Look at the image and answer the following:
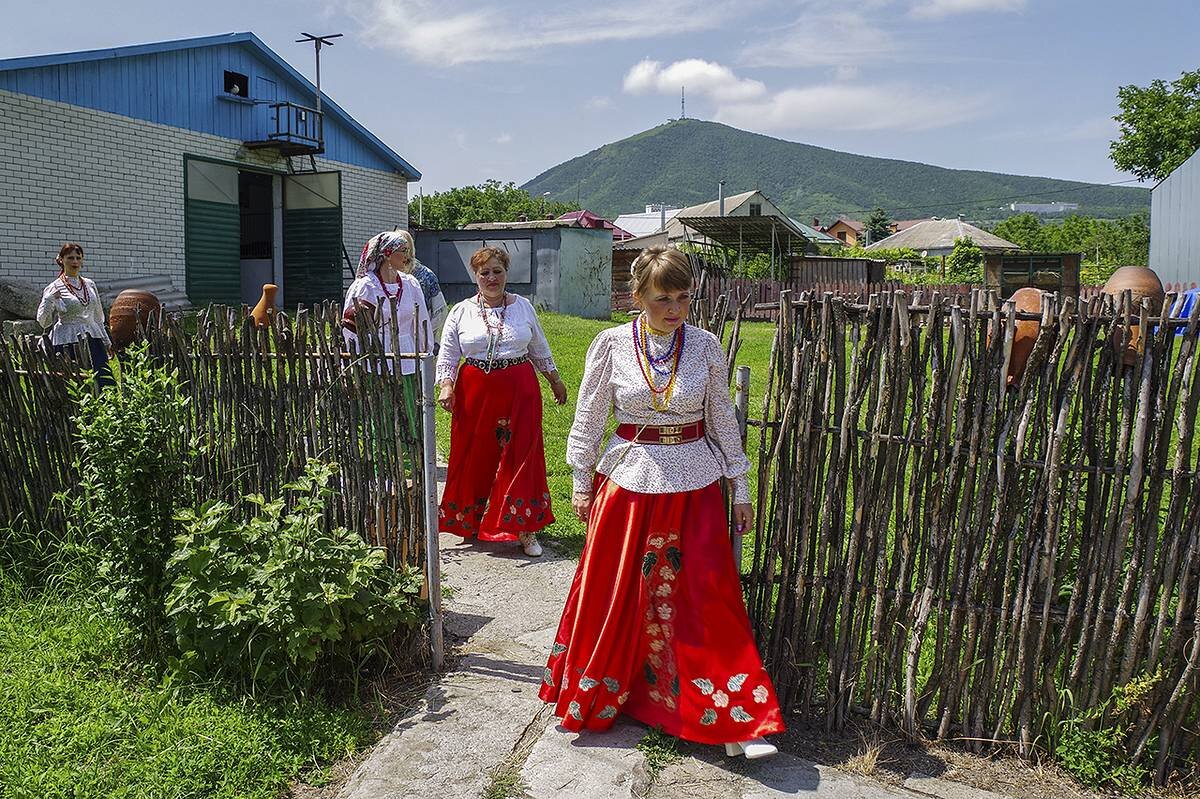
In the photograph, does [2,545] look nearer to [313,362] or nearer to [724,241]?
[313,362]

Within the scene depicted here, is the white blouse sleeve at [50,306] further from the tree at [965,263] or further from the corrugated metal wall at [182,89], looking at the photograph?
the tree at [965,263]

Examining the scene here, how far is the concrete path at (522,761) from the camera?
302 centimetres

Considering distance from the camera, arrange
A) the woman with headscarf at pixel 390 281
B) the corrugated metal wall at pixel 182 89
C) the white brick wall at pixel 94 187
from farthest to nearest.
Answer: the corrugated metal wall at pixel 182 89 → the white brick wall at pixel 94 187 → the woman with headscarf at pixel 390 281

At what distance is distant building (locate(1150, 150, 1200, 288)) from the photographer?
52.5 ft

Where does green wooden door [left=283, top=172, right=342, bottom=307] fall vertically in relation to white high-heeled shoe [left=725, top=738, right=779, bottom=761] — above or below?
above

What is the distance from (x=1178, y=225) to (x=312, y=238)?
16447mm

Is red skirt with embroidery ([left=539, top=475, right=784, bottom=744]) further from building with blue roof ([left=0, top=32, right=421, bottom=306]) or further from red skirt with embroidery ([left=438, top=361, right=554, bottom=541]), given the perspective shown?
building with blue roof ([left=0, top=32, right=421, bottom=306])

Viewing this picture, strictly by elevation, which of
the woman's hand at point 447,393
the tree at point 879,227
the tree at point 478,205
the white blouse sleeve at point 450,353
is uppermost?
the tree at point 879,227

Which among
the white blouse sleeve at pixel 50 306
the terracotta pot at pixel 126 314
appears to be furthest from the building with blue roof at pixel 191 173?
the terracotta pot at pixel 126 314

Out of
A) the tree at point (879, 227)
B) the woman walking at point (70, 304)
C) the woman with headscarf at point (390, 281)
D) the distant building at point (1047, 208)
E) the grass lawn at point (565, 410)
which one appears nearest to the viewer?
the woman with headscarf at point (390, 281)

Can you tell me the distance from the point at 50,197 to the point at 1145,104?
1885 inches

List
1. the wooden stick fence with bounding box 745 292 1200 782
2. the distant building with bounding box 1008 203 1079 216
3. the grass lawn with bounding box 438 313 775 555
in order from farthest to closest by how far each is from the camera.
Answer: the distant building with bounding box 1008 203 1079 216
the grass lawn with bounding box 438 313 775 555
the wooden stick fence with bounding box 745 292 1200 782

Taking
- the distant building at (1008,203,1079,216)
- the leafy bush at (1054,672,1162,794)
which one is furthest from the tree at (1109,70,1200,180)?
the distant building at (1008,203,1079,216)

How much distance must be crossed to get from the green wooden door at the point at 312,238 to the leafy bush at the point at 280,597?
48.3ft
